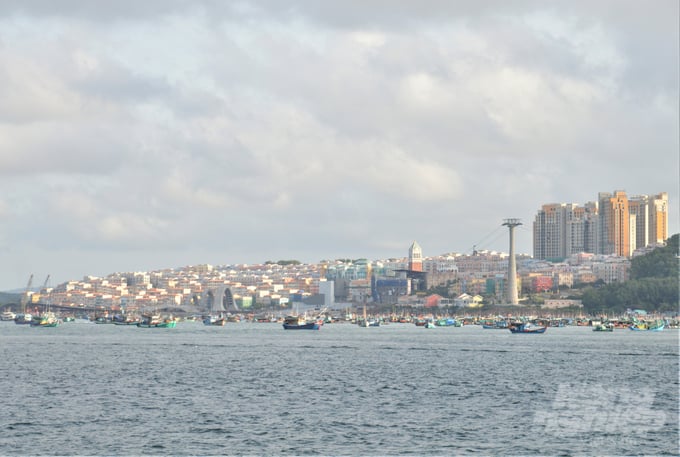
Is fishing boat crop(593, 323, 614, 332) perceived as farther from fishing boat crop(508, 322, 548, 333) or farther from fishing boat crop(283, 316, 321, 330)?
fishing boat crop(283, 316, 321, 330)

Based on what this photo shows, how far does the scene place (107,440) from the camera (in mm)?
42250

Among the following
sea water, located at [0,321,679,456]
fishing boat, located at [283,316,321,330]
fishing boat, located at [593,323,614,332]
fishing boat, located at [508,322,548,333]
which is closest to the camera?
sea water, located at [0,321,679,456]

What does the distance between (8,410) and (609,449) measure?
25.9 m

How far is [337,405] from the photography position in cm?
5284

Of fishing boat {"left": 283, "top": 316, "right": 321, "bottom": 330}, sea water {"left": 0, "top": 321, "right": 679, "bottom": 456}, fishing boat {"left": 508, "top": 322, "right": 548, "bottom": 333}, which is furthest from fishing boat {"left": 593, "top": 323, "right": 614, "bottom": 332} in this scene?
sea water {"left": 0, "top": 321, "right": 679, "bottom": 456}

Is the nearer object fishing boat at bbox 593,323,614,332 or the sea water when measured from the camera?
the sea water

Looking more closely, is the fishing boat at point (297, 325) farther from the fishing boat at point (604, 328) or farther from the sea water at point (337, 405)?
the sea water at point (337, 405)

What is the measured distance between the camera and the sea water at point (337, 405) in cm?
4162

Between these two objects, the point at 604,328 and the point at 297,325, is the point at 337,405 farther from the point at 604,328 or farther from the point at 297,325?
the point at 604,328

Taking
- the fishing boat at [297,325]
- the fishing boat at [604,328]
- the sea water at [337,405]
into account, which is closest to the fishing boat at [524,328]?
the fishing boat at [604,328]

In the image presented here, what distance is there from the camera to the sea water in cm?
4162

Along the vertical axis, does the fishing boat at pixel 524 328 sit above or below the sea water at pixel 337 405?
above

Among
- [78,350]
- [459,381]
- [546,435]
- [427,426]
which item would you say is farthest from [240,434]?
[78,350]

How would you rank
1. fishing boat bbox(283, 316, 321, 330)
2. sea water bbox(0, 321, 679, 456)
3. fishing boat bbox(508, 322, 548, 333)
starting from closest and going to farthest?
sea water bbox(0, 321, 679, 456) → fishing boat bbox(508, 322, 548, 333) → fishing boat bbox(283, 316, 321, 330)
